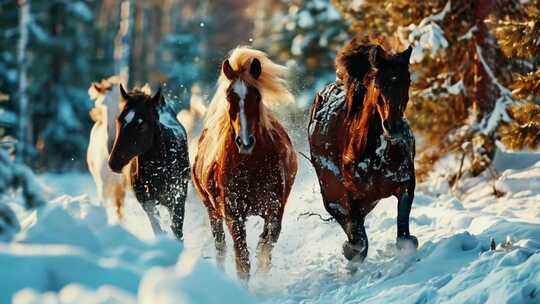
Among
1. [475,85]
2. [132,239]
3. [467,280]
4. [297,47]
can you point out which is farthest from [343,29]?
[132,239]

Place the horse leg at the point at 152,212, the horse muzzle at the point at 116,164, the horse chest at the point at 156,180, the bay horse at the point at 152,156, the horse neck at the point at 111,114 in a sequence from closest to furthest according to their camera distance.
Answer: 1. the horse muzzle at the point at 116,164
2. the bay horse at the point at 152,156
3. the horse leg at the point at 152,212
4. the horse chest at the point at 156,180
5. the horse neck at the point at 111,114

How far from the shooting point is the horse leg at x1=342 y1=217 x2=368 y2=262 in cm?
812

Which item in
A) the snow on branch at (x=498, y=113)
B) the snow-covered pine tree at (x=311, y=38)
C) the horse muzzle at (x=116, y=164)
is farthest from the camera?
the snow-covered pine tree at (x=311, y=38)

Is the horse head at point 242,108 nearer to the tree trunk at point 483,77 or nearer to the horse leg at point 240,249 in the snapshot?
the horse leg at point 240,249

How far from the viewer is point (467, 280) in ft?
19.4

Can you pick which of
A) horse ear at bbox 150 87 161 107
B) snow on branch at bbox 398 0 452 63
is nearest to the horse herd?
horse ear at bbox 150 87 161 107

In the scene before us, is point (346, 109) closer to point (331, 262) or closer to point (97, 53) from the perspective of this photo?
point (331, 262)

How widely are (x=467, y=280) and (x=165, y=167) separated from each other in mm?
5333

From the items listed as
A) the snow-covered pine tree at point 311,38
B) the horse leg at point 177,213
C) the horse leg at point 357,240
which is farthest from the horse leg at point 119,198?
the snow-covered pine tree at point 311,38

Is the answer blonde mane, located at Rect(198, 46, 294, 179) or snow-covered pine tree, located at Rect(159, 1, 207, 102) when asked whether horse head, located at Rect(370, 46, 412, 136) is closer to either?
blonde mane, located at Rect(198, 46, 294, 179)

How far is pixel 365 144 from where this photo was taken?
7793 mm

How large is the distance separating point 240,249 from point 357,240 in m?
1.21

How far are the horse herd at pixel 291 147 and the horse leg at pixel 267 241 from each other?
1cm

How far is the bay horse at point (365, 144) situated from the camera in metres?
7.28
